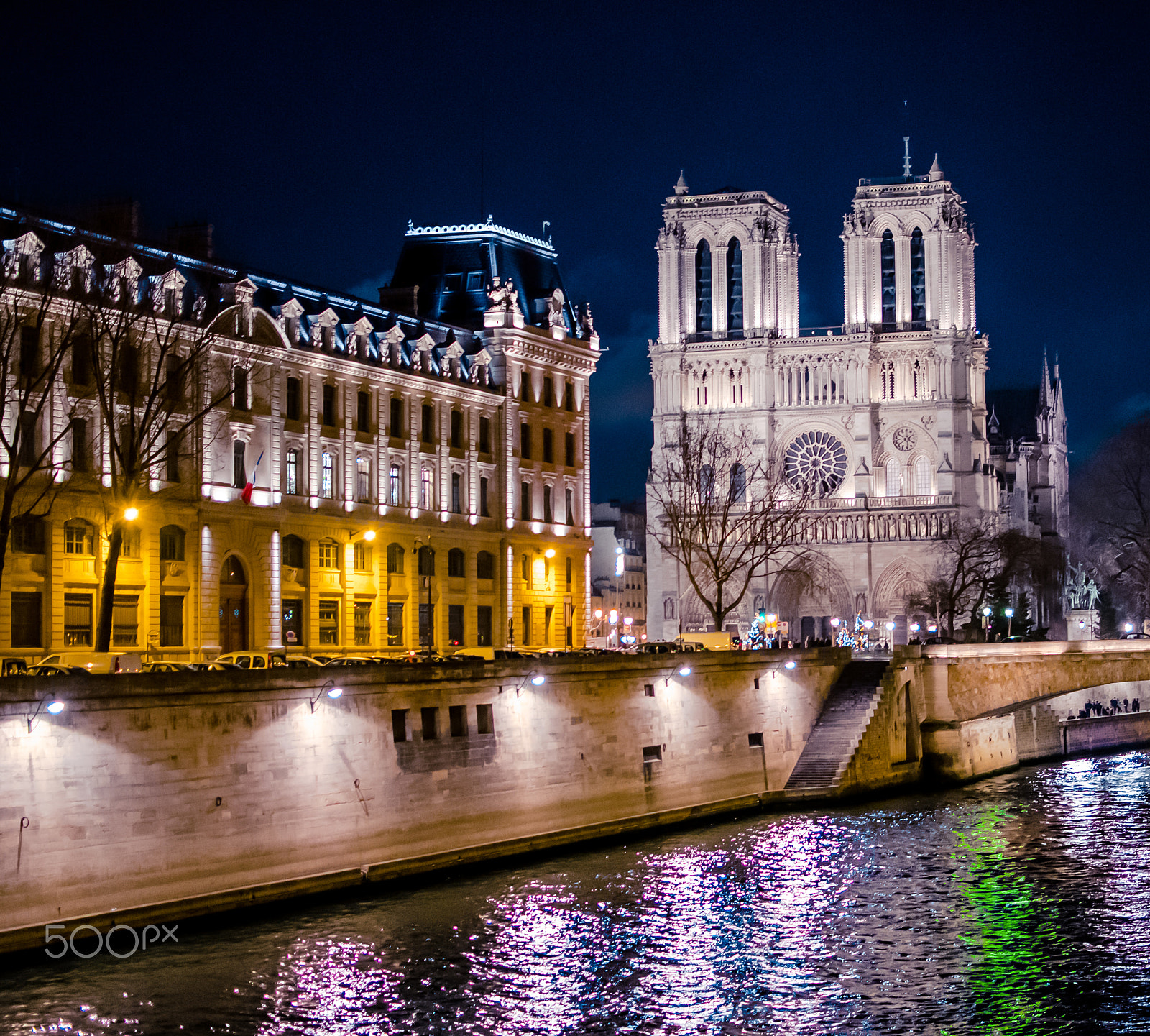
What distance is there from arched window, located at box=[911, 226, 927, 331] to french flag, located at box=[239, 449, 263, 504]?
80.4 metres

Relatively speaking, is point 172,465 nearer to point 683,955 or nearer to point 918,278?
point 683,955

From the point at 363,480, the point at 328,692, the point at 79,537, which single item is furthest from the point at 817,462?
the point at 328,692

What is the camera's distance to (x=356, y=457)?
240 feet

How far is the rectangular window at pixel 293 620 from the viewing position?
226 ft

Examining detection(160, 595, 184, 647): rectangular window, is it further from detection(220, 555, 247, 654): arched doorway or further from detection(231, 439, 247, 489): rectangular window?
detection(231, 439, 247, 489): rectangular window

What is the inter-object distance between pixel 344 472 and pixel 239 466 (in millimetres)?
6402

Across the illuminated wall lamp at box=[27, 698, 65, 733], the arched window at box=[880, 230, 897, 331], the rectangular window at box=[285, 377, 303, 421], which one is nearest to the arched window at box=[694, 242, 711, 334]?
the arched window at box=[880, 230, 897, 331]

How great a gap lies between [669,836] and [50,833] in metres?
22.5

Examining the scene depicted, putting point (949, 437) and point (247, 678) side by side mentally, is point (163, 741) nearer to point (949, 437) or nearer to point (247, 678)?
point (247, 678)

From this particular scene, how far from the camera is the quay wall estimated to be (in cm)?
3456

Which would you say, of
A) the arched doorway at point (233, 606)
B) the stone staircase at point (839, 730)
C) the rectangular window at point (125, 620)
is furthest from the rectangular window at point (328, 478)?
the stone staircase at point (839, 730)

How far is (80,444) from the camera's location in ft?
196

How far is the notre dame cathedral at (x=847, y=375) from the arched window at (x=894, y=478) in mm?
125

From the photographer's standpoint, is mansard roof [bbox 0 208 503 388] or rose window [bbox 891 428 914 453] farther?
rose window [bbox 891 428 914 453]
